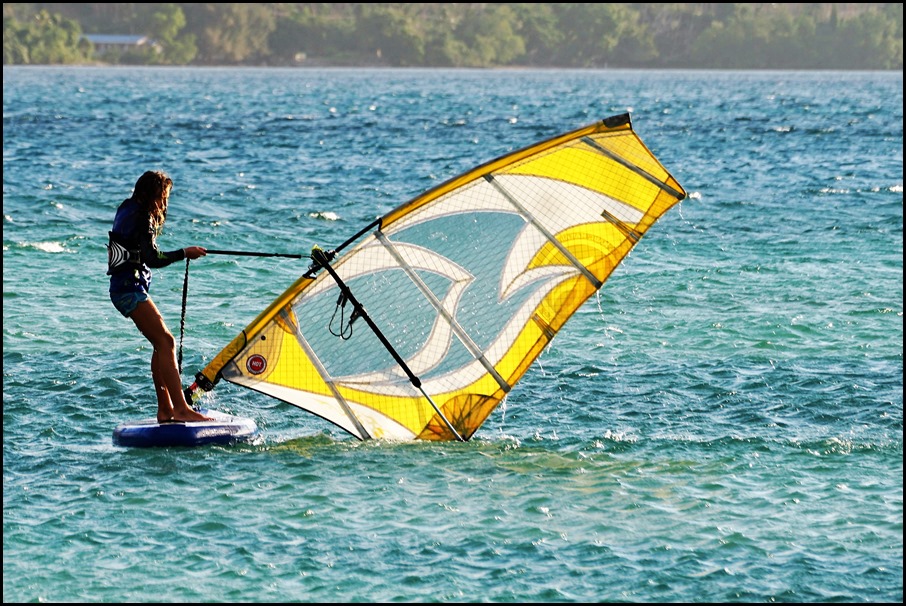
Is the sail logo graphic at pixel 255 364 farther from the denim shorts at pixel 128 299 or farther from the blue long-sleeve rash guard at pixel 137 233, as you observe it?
the blue long-sleeve rash guard at pixel 137 233

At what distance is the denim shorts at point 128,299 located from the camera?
1043cm

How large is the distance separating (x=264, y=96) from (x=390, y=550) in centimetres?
8161

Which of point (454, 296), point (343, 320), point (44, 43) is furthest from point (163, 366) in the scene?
point (44, 43)

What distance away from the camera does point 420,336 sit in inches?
453

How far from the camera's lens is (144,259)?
404 inches

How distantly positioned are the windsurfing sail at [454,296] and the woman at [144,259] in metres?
0.54

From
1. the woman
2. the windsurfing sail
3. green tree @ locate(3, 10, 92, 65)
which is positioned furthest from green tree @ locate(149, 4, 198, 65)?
the woman

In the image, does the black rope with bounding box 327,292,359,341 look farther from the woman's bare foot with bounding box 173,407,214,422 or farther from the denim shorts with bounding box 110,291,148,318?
the denim shorts with bounding box 110,291,148,318

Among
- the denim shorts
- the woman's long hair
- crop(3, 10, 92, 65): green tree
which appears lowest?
the denim shorts

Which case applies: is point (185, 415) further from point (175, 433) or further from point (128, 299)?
point (128, 299)

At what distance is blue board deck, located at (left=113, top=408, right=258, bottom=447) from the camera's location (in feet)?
35.9

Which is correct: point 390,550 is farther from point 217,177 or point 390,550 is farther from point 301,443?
point 217,177

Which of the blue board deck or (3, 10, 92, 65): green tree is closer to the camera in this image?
the blue board deck

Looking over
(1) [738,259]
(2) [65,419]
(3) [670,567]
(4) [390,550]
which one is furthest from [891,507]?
(1) [738,259]
